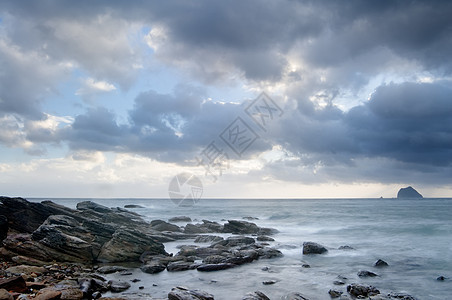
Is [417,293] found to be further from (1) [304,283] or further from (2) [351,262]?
(2) [351,262]

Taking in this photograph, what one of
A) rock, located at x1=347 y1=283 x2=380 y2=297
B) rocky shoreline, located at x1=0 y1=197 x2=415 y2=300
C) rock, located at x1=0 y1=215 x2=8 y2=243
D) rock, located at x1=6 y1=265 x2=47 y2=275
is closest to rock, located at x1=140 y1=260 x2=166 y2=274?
rocky shoreline, located at x1=0 y1=197 x2=415 y2=300

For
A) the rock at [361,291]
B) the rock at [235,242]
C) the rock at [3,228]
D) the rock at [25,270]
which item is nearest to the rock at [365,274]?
the rock at [361,291]

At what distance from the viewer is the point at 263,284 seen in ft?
45.9

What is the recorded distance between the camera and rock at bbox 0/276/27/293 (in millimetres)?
10009

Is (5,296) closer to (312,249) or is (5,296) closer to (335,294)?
(335,294)

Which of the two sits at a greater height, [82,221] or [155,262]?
[82,221]

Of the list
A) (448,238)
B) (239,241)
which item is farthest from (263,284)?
(448,238)

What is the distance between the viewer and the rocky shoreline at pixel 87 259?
442 inches

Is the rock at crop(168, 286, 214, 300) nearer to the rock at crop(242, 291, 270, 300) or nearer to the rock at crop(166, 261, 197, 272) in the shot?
the rock at crop(242, 291, 270, 300)

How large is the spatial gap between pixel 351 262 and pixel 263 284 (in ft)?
27.4

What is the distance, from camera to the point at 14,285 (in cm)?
1020

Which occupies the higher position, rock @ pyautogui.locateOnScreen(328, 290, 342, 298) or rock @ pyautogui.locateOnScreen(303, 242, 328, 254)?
rock @ pyautogui.locateOnScreen(328, 290, 342, 298)

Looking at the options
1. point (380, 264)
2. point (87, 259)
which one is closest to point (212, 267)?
point (87, 259)

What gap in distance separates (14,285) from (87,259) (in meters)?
7.86
